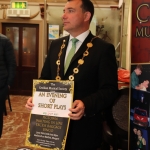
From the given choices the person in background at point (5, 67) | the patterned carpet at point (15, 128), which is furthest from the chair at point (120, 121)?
the person in background at point (5, 67)

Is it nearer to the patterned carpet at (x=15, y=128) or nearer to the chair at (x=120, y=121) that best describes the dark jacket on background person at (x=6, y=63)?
the patterned carpet at (x=15, y=128)

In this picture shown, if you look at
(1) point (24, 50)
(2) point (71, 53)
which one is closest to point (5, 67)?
(2) point (71, 53)

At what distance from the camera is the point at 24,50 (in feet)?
24.0

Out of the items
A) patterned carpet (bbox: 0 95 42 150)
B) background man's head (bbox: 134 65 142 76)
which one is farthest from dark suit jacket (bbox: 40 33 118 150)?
patterned carpet (bbox: 0 95 42 150)

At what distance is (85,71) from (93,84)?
10cm

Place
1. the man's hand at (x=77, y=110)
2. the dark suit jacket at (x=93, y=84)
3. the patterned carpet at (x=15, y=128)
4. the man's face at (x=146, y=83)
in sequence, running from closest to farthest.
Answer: the man's face at (x=146, y=83) → the man's hand at (x=77, y=110) → the dark suit jacket at (x=93, y=84) → the patterned carpet at (x=15, y=128)

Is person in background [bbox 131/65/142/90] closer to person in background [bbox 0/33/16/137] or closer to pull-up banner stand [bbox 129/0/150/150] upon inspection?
pull-up banner stand [bbox 129/0/150/150]

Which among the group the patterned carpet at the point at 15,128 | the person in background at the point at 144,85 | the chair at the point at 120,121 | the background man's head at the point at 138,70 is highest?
the background man's head at the point at 138,70

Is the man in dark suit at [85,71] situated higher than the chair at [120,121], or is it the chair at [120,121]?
the man in dark suit at [85,71]

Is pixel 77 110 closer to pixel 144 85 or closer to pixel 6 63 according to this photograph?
pixel 144 85

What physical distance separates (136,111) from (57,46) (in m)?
0.68

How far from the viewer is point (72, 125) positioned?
1514mm

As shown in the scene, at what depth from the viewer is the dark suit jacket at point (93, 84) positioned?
1.43 m

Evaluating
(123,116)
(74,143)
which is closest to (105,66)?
(74,143)
